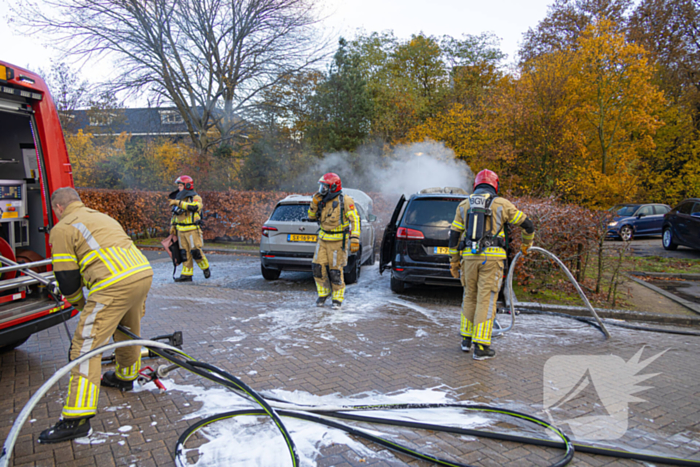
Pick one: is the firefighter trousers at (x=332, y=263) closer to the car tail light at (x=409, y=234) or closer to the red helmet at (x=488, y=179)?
the car tail light at (x=409, y=234)

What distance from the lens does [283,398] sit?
3.58 m

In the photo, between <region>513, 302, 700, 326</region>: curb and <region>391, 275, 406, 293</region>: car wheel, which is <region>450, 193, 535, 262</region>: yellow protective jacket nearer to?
<region>513, 302, 700, 326</region>: curb

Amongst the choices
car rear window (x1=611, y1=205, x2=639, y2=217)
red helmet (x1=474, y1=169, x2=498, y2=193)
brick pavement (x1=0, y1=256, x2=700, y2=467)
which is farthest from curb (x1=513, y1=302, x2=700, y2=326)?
car rear window (x1=611, y1=205, x2=639, y2=217)

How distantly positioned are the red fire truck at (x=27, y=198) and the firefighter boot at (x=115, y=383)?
78 cm

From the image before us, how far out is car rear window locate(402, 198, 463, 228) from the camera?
22.8 feet

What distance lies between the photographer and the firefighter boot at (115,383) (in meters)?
3.72

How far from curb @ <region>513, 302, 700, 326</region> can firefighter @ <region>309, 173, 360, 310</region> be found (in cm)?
277

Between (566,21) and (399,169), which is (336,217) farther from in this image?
(566,21)

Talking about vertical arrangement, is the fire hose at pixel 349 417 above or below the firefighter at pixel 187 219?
below

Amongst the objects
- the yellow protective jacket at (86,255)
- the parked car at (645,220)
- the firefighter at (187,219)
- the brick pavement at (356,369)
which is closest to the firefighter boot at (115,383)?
the brick pavement at (356,369)

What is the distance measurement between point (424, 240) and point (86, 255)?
4866mm

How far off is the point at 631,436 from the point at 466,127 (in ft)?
68.5

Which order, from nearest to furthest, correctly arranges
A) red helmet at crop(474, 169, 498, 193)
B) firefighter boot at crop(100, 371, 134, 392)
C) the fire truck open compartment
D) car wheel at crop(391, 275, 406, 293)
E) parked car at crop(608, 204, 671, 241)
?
firefighter boot at crop(100, 371, 134, 392)
the fire truck open compartment
red helmet at crop(474, 169, 498, 193)
car wheel at crop(391, 275, 406, 293)
parked car at crop(608, 204, 671, 241)

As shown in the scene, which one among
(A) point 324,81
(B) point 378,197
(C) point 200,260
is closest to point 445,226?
(C) point 200,260
